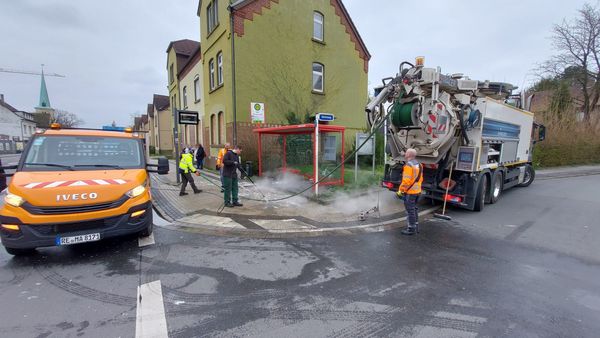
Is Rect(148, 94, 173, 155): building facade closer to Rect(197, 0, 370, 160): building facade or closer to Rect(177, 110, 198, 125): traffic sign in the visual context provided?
Rect(197, 0, 370, 160): building facade

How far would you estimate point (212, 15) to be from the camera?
16094 mm

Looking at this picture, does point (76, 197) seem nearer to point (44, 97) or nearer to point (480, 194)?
point (480, 194)

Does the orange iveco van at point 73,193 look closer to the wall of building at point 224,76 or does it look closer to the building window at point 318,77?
the wall of building at point 224,76

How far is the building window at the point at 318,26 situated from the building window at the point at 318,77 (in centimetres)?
154

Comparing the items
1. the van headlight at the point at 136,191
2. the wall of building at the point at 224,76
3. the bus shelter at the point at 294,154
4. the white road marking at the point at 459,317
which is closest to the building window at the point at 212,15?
the wall of building at the point at 224,76

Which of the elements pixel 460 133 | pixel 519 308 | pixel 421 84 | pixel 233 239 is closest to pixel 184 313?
pixel 233 239

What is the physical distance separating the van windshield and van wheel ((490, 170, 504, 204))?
8.88m

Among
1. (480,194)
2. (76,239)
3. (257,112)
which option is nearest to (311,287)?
(76,239)

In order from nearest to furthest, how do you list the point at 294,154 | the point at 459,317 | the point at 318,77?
the point at 459,317
the point at 294,154
the point at 318,77

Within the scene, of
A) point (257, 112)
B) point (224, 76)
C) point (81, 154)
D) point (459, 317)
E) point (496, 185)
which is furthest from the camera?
point (257, 112)

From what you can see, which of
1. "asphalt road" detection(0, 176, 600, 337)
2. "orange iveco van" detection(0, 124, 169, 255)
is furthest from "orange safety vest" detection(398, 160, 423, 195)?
"orange iveco van" detection(0, 124, 169, 255)

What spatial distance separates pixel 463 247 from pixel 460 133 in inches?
128

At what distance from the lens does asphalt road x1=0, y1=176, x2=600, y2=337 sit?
284 centimetres

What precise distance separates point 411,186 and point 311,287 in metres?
3.03
